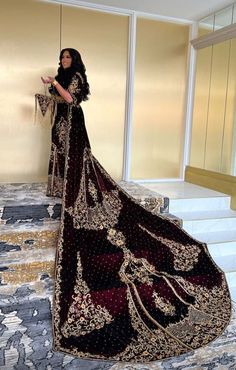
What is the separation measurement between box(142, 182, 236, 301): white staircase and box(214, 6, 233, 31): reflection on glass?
77.6 inches

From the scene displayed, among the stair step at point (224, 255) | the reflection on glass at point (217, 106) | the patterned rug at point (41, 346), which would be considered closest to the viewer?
the patterned rug at point (41, 346)

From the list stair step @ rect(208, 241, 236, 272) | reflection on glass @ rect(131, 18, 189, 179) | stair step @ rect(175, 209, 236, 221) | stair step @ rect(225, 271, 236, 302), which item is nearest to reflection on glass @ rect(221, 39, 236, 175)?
stair step @ rect(175, 209, 236, 221)

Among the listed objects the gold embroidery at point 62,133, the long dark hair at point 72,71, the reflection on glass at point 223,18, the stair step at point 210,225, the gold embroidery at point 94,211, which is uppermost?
the reflection on glass at point 223,18

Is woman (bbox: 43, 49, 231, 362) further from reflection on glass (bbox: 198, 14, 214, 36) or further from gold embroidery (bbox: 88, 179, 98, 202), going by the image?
reflection on glass (bbox: 198, 14, 214, 36)

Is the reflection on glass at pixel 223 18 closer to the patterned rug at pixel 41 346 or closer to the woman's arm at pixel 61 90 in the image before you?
the woman's arm at pixel 61 90

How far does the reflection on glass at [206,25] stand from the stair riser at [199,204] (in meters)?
2.13

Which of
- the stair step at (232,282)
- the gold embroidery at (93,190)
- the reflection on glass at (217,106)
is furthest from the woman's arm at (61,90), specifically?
the reflection on glass at (217,106)

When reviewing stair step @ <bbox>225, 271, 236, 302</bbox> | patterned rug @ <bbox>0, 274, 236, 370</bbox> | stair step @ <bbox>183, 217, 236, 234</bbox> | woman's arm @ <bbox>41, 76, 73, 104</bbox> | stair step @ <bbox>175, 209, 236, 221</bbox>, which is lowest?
stair step @ <bbox>225, 271, 236, 302</bbox>

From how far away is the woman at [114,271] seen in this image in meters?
1.95

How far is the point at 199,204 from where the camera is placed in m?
3.67

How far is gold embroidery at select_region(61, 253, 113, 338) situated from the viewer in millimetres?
1971

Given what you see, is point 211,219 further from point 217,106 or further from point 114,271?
point 217,106

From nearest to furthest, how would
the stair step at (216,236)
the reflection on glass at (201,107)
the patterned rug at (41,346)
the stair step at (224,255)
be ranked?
the patterned rug at (41,346) → the stair step at (224,255) → the stair step at (216,236) → the reflection on glass at (201,107)

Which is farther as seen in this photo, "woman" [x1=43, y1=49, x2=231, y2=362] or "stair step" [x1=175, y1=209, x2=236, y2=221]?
"stair step" [x1=175, y1=209, x2=236, y2=221]
